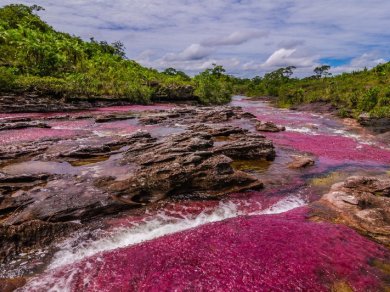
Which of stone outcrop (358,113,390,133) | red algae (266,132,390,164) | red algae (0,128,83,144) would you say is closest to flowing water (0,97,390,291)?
red algae (0,128,83,144)

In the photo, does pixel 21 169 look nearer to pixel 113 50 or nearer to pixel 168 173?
pixel 168 173

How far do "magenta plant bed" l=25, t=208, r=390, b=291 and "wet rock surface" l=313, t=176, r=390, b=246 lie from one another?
4.26 feet

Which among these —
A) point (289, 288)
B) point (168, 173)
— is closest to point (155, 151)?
point (168, 173)

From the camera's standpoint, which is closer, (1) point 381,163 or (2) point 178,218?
(2) point 178,218

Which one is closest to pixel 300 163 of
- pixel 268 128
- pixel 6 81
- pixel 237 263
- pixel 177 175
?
pixel 177 175

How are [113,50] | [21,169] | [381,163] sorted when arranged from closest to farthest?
[21,169] → [381,163] → [113,50]

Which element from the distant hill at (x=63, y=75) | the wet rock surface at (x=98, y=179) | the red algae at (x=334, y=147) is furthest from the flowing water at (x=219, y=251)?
the distant hill at (x=63, y=75)

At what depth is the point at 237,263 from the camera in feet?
44.3

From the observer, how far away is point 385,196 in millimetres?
20688

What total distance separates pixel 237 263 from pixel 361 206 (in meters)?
9.90

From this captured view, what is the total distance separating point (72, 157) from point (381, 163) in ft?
102

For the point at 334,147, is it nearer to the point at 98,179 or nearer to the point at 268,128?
the point at 268,128

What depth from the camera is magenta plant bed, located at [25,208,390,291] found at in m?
12.2

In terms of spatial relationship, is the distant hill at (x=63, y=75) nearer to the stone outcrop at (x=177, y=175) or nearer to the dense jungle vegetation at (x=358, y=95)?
the dense jungle vegetation at (x=358, y=95)
